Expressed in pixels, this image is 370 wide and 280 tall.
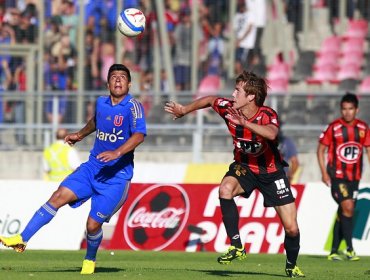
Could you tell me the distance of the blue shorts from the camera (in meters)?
11.8

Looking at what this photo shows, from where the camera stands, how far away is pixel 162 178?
21578 millimetres

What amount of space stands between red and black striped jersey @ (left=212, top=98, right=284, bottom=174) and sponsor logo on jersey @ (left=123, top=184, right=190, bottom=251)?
18.3 ft

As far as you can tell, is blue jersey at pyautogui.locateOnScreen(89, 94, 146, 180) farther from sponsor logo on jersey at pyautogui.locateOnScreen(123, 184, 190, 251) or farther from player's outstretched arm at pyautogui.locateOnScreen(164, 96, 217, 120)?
sponsor logo on jersey at pyautogui.locateOnScreen(123, 184, 190, 251)

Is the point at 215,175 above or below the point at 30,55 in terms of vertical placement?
below

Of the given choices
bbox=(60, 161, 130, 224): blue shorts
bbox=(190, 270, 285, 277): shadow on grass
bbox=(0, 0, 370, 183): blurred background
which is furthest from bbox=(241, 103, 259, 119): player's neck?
bbox=(0, 0, 370, 183): blurred background

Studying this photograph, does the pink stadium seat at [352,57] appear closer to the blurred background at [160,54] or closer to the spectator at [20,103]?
the blurred background at [160,54]

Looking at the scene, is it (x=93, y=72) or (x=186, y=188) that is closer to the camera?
(x=186, y=188)

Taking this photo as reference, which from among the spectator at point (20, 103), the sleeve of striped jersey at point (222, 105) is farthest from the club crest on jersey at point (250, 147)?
the spectator at point (20, 103)

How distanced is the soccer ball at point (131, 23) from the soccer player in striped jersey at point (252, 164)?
149 centimetres

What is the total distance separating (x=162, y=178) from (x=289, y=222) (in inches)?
387

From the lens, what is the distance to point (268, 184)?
11945mm

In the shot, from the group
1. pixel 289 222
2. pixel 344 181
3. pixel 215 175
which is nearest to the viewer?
pixel 289 222

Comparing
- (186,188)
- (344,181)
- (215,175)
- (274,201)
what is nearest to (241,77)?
(274,201)

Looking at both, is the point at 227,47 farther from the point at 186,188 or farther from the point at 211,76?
the point at 186,188
